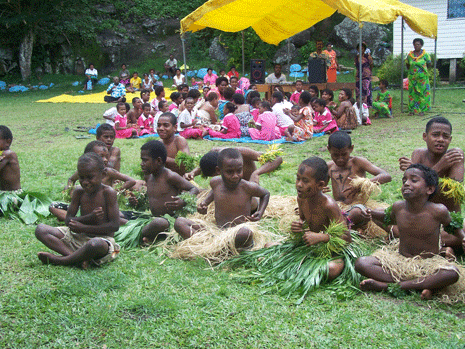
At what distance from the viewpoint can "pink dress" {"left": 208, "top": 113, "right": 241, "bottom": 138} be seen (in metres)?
10.9

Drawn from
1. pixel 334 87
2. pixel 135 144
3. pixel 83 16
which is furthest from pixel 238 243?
pixel 83 16

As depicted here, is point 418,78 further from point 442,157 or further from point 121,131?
point 442,157

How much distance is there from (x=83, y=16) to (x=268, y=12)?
1626 centimetres

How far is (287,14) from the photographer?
14641mm

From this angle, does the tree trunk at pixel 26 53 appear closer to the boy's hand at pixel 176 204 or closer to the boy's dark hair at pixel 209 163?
the boy's dark hair at pixel 209 163

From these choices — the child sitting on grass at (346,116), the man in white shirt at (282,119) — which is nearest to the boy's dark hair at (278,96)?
the man in white shirt at (282,119)

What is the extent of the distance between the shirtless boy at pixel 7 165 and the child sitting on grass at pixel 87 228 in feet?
5.98

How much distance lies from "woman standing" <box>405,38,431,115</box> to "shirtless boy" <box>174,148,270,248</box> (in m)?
10.1

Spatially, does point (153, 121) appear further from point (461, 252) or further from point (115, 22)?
point (115, 22)

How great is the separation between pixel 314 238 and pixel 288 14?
39.5ft

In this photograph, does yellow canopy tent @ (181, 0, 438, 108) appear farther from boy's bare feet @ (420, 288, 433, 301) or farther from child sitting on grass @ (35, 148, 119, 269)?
boy's bare feet @ (420, 288, 433, 301)

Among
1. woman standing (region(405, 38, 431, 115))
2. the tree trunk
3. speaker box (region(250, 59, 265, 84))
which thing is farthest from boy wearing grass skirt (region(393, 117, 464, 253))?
the tree trunk

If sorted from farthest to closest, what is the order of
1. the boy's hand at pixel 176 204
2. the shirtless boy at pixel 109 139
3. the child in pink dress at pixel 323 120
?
the child in pink dress at pixel 323 120 → the shirtless boy at pixel 109 139 → the boy's hand at pixel 176 204

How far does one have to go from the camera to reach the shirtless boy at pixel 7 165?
5656 millimetres
